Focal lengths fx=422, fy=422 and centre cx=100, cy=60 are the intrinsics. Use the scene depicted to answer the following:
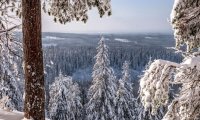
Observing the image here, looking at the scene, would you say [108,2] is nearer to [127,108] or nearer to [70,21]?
[70,21]

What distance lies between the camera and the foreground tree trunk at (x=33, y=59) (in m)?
8.53

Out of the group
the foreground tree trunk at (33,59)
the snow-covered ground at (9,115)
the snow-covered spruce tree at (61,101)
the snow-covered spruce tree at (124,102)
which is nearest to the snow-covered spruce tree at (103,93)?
the snow-covered spruce tree at (124,102)

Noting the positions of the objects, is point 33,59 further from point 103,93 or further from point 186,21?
point 103,93

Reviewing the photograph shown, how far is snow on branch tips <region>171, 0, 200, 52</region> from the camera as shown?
7.67 m

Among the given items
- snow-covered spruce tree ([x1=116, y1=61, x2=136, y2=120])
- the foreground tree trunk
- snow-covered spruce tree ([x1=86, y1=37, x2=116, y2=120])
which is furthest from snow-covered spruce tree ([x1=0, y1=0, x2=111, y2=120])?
snow-covered spruce tree ([x1=116, y1=61, x2=136, y2=120])

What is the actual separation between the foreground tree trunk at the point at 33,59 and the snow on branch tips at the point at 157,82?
2.23m

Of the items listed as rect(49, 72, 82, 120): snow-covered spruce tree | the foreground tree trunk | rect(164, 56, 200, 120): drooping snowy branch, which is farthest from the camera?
rect(49, 72, 82, 120): snow-covered spruce tree

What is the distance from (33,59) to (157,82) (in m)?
2.63

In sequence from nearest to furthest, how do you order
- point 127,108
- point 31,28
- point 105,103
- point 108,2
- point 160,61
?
point 160,61
point 31,28
point 108,2
point 105,103
point 127,108

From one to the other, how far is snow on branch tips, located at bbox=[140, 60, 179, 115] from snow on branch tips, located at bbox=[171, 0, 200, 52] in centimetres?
69

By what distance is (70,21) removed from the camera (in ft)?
31.6

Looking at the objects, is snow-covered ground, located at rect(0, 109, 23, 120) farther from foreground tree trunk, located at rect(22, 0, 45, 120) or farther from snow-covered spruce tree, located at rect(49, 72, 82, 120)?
snow-covered spruce tree, located at rect(49, 72, 82, 120)

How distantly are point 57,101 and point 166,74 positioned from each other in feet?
122

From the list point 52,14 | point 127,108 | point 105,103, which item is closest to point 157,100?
point 52,14
